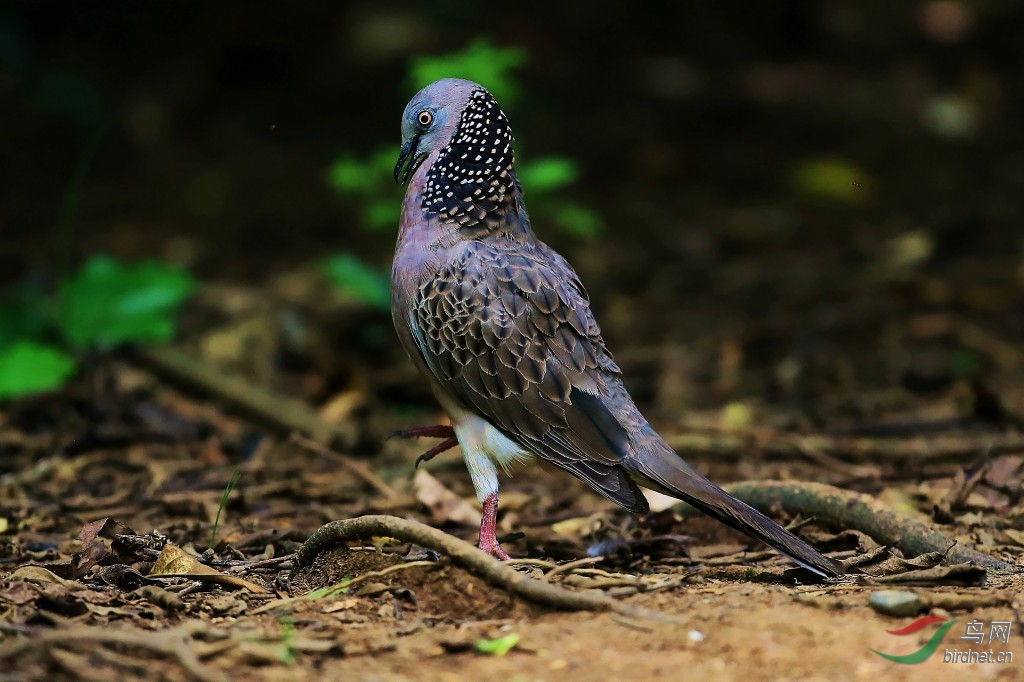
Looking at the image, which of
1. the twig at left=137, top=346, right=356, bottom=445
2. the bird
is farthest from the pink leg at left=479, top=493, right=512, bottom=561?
the twig at left=137, top=346, right=356, bottom=445

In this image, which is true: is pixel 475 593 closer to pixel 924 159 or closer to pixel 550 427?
pixel 550 427

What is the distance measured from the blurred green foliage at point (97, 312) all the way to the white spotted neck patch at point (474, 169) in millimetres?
2557

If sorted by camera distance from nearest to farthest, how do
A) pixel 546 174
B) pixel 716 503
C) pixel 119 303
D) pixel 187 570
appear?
pixel 187 570 < pixel 716 503 < pixel 546 174 < pixel 119 303

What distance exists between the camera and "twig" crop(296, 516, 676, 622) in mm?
3799

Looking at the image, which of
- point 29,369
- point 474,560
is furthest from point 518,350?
point 29,369

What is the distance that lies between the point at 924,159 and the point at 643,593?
9.09m

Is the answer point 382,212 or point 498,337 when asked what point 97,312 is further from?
point 498,337

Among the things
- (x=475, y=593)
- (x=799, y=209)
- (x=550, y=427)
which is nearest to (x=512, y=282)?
(x=550, y=427)

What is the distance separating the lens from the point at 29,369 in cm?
654

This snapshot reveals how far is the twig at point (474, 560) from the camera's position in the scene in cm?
380

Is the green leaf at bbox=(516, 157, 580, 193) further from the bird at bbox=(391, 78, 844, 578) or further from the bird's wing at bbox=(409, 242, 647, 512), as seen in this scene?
the bird's wing at bbox=(409, 242, 647, 512)

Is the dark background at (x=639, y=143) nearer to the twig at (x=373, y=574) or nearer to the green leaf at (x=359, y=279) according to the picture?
the green leaf at (x=359, y=279)

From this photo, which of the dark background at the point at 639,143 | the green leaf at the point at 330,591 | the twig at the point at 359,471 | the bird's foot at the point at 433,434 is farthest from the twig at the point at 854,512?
the dark background at the point at 639,143

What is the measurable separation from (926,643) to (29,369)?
4.90 meters
